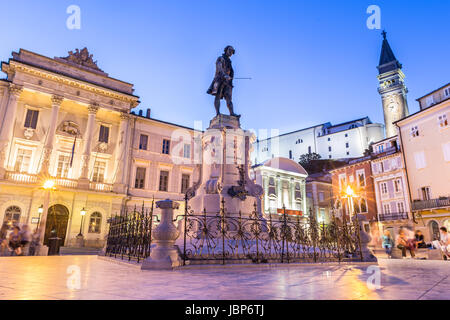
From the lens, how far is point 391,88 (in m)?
70.2

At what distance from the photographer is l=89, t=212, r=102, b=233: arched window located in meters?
25.3

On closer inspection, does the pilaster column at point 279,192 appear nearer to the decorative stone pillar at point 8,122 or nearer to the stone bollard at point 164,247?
the decorative stone pillar at point 8,122

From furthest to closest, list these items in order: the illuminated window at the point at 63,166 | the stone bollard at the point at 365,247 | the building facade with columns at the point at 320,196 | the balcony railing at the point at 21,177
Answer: the building facade with columns at the point at 320,196 → the illuminated window at the point at 63,166 → the balcony railing at the point at 21,177 → the stone bollard at the point at 365,247

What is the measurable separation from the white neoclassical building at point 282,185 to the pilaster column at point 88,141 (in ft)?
71.9

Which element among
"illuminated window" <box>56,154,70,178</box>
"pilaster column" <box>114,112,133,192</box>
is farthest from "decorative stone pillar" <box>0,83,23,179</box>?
"pilaster column" <box>114,112,133,192</box>

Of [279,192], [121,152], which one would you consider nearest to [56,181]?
[121,152]

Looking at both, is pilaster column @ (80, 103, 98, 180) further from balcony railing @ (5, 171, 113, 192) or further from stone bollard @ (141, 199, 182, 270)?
stone bollard @ (141, 199, 182, 270)

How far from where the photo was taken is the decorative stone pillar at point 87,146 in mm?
25328

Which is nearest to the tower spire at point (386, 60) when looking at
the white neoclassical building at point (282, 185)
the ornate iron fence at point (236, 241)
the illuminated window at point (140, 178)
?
the white neoclassical building at point (282, 185)

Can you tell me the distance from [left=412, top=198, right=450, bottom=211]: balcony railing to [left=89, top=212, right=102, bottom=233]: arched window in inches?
1216

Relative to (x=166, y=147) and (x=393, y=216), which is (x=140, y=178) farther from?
(x=393, y=216)

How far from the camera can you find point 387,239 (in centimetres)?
1939

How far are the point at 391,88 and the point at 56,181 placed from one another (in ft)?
242
